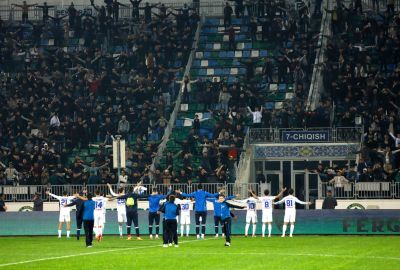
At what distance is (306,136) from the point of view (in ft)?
197

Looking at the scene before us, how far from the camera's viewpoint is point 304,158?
60906mm

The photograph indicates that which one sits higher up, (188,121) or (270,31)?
(270,31)

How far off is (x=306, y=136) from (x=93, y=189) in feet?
36.8

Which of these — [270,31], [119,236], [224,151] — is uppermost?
[270,31]

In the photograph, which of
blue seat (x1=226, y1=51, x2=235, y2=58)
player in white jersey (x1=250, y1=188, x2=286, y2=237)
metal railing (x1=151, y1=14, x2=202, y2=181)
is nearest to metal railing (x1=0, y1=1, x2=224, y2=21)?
metal railing (x1=151, y1=14, x2=202, y2=181)

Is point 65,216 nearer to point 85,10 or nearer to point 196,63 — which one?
point 196,63

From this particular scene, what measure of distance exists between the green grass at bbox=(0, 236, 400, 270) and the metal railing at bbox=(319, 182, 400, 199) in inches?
261

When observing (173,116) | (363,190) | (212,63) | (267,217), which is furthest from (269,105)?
(267,217)

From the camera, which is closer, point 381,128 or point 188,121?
point 381,128

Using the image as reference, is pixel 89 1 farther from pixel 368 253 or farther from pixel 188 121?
pixel 368 253

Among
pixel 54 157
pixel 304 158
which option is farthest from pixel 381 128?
pixel 54 157

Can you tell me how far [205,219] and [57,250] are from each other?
35.6ft

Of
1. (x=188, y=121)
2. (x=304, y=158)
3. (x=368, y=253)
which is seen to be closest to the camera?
(x=368, y=253)

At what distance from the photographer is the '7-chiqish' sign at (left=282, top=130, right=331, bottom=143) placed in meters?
59.9
